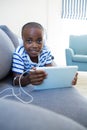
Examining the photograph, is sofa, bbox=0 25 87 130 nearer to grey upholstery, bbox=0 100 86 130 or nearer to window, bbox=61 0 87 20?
grey upholstery, bbox=0 100 86 130

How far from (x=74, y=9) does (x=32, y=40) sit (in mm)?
3971

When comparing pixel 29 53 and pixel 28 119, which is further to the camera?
pixel 29 53

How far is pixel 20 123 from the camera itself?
0.44 metres

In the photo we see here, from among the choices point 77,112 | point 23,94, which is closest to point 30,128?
point 77,112

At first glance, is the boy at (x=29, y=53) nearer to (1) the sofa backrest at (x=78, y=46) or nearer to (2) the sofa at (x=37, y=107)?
(2) the sofa at (x=37, y=107)

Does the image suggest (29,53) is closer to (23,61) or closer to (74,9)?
(23,61)

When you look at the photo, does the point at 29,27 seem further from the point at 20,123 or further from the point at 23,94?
the point at 20,123

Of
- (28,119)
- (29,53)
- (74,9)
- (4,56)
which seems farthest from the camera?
(74,9)

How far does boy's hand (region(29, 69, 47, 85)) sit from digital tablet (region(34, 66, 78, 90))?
0.02 metres

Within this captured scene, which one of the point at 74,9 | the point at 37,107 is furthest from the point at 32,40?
the point at 74,9

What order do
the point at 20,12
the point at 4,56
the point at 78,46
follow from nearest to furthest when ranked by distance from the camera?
the point at 4,56, the point at 78,46, the point at 20,12

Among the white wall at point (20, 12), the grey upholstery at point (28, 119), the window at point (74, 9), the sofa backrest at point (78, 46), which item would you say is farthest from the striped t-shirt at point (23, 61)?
the window at point (74, 9)

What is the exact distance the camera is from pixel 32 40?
4.45ft

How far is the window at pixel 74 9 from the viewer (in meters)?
5.02
